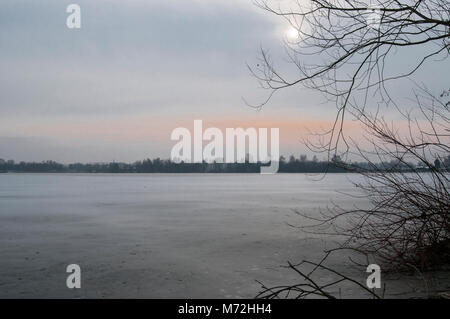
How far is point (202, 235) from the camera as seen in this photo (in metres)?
9.38

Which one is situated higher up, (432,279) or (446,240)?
(446,240)

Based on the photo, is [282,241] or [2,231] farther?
[2,231]

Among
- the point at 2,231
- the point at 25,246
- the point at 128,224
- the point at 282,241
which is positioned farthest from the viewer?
the point at 128,224

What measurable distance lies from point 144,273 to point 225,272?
1103mm

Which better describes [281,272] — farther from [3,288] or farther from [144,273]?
[3,288]

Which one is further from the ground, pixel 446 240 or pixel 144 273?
pixel 446 240
